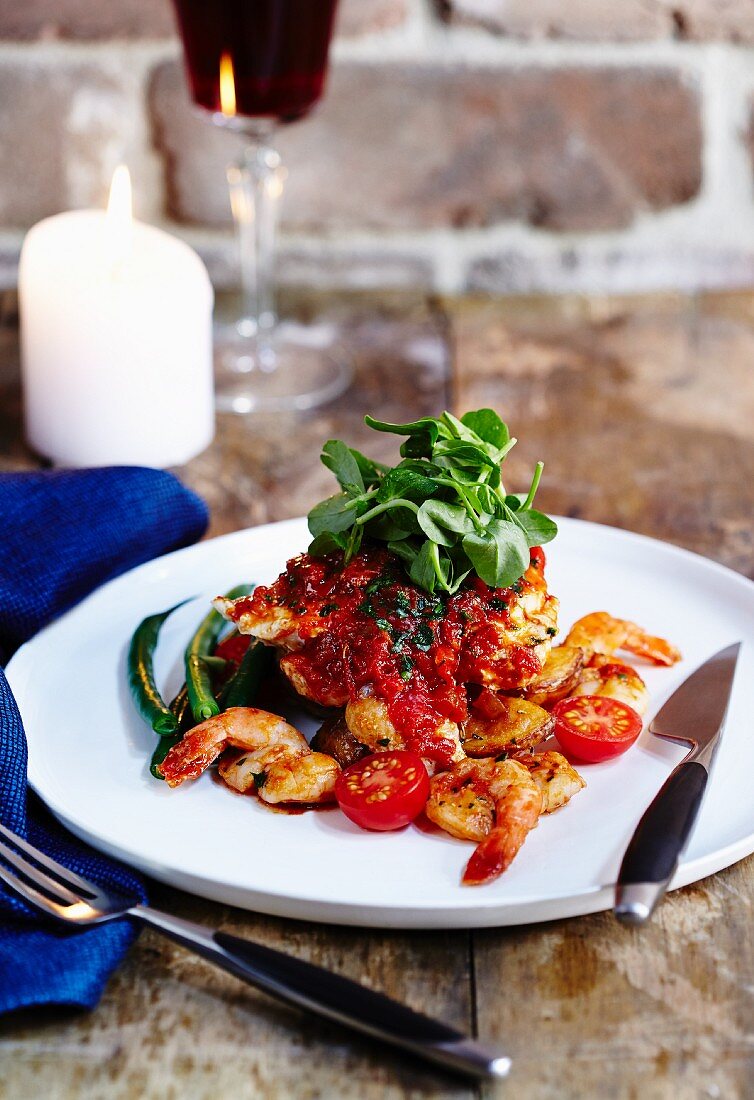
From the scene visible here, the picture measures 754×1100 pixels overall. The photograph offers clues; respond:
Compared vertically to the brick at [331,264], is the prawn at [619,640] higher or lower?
higher

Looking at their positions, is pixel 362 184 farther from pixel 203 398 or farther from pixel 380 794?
pixel 380 794

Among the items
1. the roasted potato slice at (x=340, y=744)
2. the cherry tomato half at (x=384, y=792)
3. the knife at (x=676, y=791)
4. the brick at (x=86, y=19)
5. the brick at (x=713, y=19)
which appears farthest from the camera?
the brick at (x=713, y=19)

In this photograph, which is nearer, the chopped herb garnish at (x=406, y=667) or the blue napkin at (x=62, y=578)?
the blue napkin at (x=62, y=578)

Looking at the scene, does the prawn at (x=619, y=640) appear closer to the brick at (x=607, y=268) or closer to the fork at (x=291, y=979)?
the fork at (x=291, y=979)

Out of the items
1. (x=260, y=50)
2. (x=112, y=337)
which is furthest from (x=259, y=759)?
(x=260, y=50)

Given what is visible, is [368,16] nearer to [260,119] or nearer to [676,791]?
[260,119]

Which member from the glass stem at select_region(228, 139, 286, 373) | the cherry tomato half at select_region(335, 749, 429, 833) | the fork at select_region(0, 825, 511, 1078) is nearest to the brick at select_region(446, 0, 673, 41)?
the glass stem at select_region(228, 139, 286, 373)

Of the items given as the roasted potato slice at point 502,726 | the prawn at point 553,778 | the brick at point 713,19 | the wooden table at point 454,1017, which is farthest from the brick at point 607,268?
the wooden table at point 454,1017
